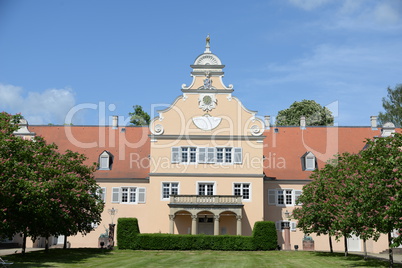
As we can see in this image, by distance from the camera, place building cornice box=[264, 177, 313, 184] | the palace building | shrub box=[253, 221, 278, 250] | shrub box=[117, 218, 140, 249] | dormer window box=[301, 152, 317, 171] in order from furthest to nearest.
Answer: dormer window box=[301, 152, 317, 171] → building cornice box=[264, 177, 313, 184] → the palace building → shrub box=[253, 221, 278, 250] → shrub box=[117, 218, 140, 249]

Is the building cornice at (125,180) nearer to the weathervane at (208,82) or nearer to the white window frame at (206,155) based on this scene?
the white window frame at (206,155)

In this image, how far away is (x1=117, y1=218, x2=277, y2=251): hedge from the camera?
3834cm

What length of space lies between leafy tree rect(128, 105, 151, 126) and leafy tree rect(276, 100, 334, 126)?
17.8 m

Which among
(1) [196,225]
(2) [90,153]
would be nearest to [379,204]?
(1) [196,225]

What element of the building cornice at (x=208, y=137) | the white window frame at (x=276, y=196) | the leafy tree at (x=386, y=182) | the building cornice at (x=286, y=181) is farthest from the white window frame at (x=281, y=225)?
the leafy tree at (x=386, y=182)

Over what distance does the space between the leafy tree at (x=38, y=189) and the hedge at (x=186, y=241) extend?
13.6 feet

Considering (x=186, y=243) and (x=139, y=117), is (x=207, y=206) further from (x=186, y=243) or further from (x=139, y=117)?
(x=139, y=117)

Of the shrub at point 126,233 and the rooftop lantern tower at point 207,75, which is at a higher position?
the rooftop lantern tower at point 207,75

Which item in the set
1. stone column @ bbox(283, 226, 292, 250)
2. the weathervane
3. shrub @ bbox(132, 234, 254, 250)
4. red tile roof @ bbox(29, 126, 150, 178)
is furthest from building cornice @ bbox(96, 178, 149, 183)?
stone column @ bbox(283, 226, 292, 250)

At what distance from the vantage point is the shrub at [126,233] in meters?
38.5

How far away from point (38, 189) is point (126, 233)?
13.2 meters

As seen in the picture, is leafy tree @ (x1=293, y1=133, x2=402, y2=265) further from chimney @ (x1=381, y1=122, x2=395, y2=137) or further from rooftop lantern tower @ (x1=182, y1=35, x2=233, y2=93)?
chimney @ (x1=381, y1=122, x2=395, y2=137)

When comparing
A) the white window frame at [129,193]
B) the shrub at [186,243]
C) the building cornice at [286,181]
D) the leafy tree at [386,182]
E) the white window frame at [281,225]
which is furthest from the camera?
the white window frame at [129,193]

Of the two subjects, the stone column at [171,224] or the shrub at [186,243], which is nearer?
the shrub at [186,243]
